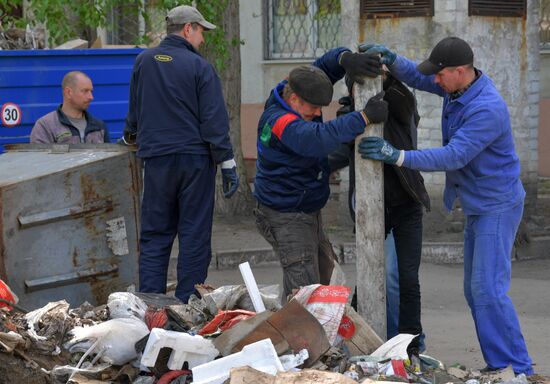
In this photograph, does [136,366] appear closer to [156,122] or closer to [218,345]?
[218,345]

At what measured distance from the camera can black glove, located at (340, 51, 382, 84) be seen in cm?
589

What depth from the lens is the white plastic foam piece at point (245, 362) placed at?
5039mm

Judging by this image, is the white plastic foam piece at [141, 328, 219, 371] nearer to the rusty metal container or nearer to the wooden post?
the wooden post

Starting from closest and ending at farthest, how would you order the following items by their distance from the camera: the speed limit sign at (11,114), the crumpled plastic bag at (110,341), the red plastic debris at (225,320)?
the crumpled plastic bag at (110,341)
the red plastic debris at (225,320)
the speed limit sign at (11,114)

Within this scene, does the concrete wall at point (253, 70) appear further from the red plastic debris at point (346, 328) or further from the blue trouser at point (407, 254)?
the red plastic debris at point (346, 328)

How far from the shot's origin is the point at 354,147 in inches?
248

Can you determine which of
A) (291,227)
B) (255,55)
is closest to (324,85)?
(291,227)

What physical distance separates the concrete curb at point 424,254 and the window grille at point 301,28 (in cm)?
602

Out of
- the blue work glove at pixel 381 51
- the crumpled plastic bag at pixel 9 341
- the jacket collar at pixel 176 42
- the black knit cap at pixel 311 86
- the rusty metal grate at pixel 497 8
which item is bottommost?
the crumpled plastic bag at pixel 9 341

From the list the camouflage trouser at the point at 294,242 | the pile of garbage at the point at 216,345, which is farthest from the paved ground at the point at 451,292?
the pile of garbage at the point at 216,345

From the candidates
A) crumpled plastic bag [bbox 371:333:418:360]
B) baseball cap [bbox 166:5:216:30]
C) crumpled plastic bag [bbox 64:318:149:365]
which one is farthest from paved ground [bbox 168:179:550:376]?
baseball cap [bbox 166:5:216:30]

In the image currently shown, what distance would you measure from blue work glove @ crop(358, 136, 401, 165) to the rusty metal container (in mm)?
1822

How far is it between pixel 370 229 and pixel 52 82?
4.58m

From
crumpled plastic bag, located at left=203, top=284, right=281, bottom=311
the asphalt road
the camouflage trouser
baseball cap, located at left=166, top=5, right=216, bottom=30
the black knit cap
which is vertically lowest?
the asphalt road
